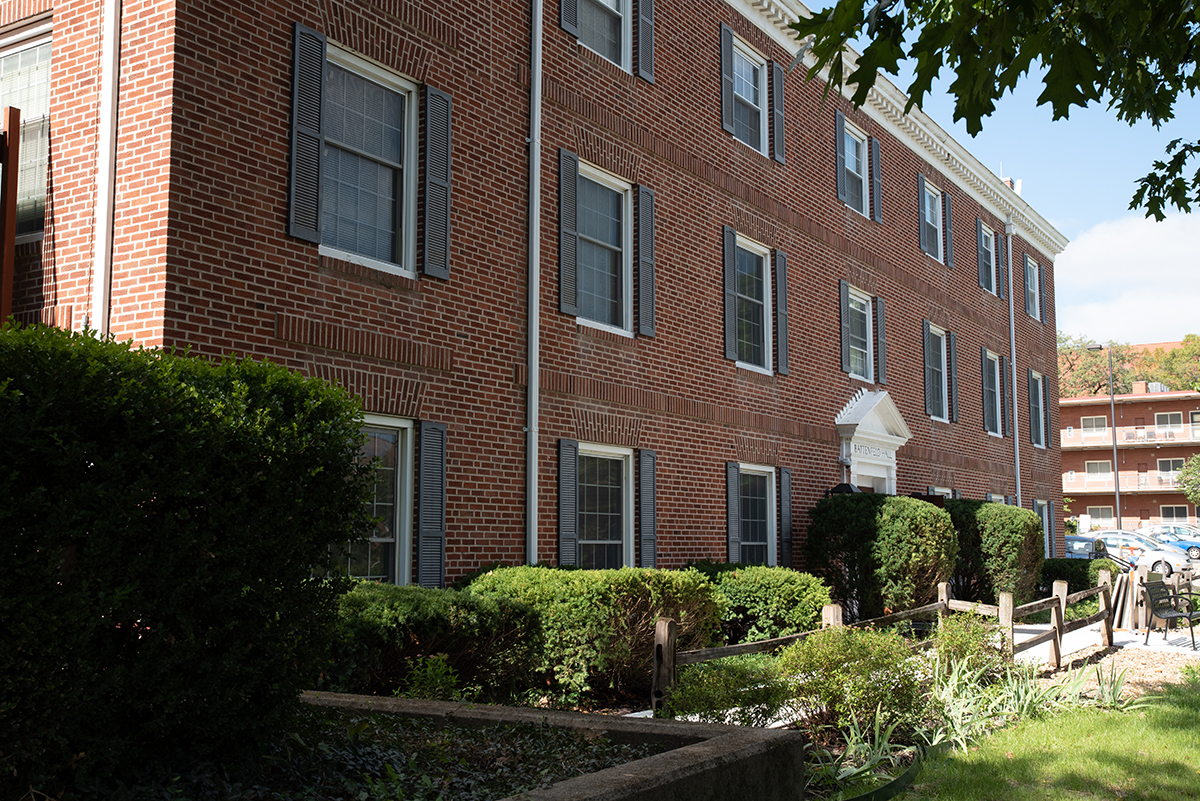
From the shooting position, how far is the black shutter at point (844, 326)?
17750mm

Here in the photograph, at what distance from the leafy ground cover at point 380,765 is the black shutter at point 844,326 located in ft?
45.1

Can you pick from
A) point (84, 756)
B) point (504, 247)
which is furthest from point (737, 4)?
point (84, 756)

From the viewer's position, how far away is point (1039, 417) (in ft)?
94.2

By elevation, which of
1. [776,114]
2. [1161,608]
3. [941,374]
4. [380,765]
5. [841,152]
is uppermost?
[841,152]

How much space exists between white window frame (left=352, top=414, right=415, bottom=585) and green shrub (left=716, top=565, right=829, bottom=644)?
4171 millimetres

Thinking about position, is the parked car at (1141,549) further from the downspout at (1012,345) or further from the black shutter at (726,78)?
the black shutter at (726,78)

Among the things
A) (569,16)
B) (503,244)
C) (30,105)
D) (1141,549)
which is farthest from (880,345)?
(1141,549)

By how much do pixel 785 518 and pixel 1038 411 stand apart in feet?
53.6

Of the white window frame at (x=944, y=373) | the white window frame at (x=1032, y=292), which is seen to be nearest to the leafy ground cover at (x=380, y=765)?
the white window frame at (x=944, y=373)

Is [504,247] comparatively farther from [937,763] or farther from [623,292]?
[937,763]

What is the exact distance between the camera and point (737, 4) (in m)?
15.6

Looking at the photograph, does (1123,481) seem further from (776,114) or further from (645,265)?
(645,265)

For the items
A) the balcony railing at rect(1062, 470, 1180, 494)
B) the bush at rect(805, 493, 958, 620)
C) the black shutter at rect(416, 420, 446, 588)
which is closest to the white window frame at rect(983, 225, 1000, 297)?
the bush at rect(805, 493, 958, 620)

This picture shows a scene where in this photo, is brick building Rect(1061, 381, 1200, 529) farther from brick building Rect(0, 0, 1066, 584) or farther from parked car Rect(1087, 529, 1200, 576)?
brick building Rect(0, 0, 1066, 584)
